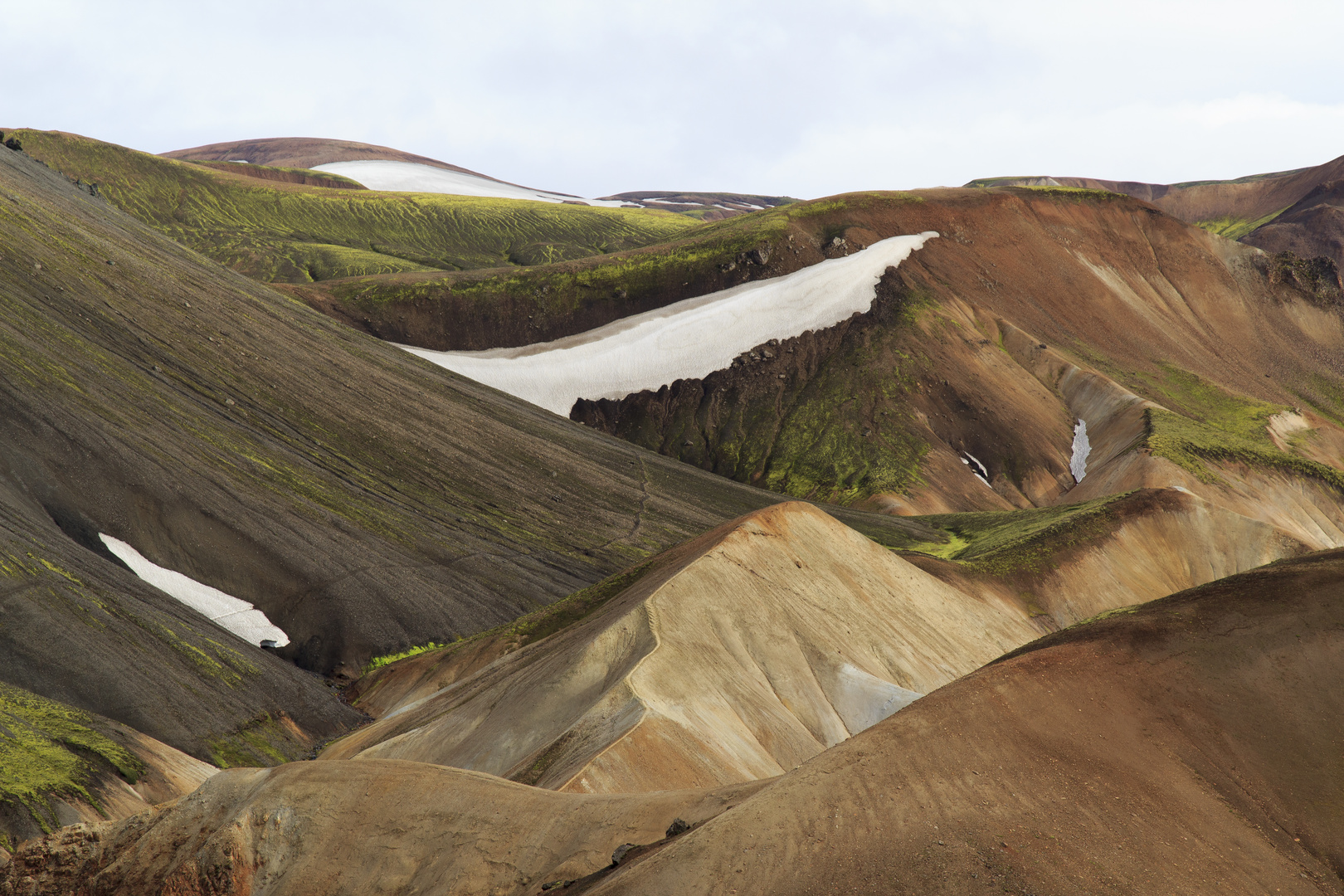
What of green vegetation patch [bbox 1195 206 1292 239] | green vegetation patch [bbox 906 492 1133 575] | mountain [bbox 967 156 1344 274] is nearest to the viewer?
green vegetation patch [bbox 906 492 1133 575]

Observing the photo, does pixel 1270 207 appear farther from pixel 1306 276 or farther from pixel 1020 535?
pixel 1020 535

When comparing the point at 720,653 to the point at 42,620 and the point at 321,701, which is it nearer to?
the point at 321,701

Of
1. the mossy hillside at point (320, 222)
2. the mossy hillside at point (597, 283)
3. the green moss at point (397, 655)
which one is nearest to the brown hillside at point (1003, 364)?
the mossy hillside at point (597, 283)

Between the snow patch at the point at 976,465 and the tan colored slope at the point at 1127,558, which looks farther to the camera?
the snow patch at the point at 976,465

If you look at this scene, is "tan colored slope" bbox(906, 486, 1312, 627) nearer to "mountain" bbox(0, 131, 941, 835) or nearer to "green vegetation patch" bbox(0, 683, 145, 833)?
"mountain" bbox(0, 131, 941, 835)

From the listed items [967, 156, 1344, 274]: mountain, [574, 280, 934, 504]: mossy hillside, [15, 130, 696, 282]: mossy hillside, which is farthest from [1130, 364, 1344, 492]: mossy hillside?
[15, 130, 696, 282]: mossy hillside

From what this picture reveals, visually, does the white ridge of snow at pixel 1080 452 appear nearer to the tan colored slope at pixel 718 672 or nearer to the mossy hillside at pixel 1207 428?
the mossy hillside at pixel 1207 428
